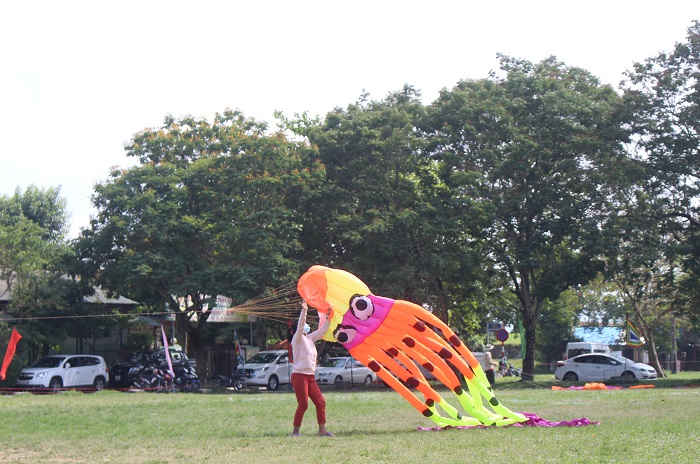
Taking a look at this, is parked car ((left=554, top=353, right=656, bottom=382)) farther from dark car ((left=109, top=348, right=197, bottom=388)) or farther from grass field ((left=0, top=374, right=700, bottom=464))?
dark car ((left=109, top=348, right=197, bottom=388))

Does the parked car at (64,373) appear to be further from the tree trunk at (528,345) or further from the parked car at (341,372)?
the tree trunk at (528,345)

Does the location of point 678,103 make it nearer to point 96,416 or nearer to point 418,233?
point 418,233

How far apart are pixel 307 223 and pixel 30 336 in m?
12.3

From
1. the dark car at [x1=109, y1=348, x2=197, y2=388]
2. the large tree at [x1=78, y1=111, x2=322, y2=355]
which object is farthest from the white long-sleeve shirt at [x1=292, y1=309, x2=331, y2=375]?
the dark car at [x1=109, y1=348, x2=197, y2=388]

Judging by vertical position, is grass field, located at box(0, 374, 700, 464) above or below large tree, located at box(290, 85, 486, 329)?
below

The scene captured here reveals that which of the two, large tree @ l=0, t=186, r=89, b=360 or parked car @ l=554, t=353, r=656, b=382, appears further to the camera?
parked car @ l=554, t=353, r=656, b=382

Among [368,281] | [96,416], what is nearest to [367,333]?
[96,416]

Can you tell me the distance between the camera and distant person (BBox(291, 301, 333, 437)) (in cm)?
1290

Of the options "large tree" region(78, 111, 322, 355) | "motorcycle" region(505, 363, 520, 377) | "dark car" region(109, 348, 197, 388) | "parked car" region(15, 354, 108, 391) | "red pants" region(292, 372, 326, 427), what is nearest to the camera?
"red pants" region(292, 372, 326, 427)

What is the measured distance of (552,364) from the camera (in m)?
55.8

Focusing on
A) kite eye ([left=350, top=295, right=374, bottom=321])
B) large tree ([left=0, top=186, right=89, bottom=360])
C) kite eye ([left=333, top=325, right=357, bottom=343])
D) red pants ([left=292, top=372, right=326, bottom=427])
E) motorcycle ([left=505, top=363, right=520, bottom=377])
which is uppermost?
large tree ([left=0, top=186, right=89, bottom=360])

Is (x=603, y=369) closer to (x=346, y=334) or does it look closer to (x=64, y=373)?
(x=64, y=373)

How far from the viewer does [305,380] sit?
13.1 meters

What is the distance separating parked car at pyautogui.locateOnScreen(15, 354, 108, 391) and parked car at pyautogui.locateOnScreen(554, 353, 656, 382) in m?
21.2
